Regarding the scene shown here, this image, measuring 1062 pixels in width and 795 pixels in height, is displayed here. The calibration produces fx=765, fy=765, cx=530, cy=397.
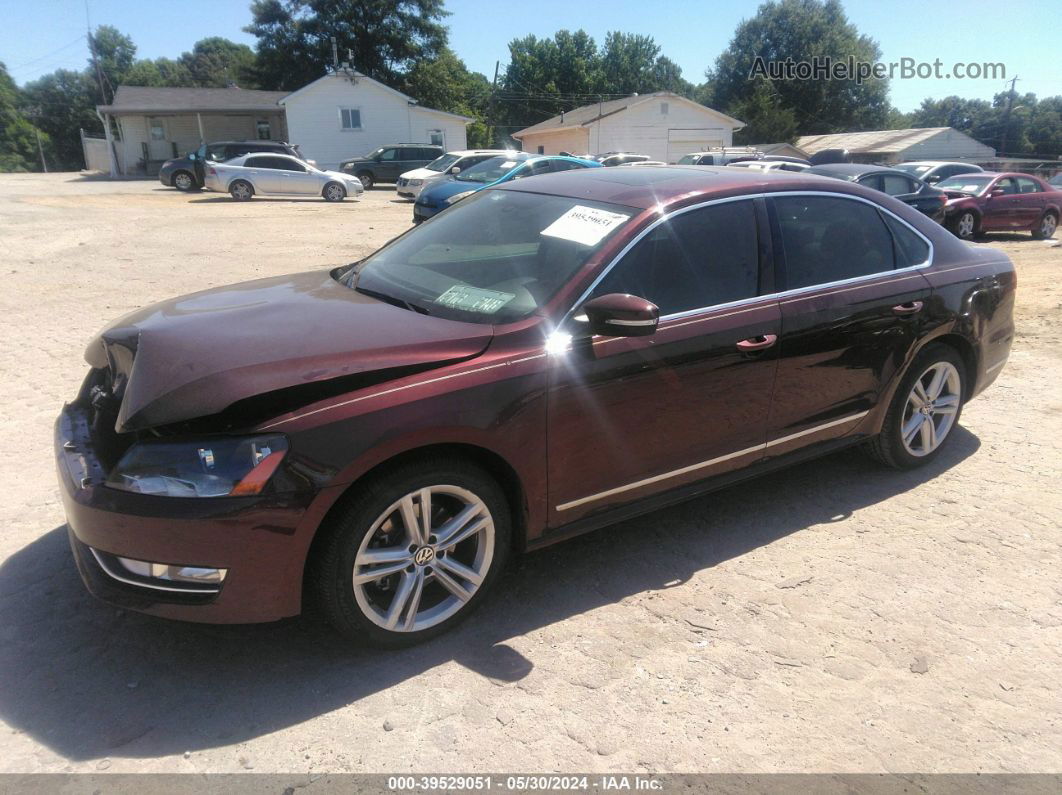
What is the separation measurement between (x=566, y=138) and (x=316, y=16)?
1941 cm

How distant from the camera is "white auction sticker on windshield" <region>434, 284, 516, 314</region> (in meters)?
3.18

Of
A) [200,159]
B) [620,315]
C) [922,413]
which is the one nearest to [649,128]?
[200,159]

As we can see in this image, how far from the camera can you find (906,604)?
3.30 m

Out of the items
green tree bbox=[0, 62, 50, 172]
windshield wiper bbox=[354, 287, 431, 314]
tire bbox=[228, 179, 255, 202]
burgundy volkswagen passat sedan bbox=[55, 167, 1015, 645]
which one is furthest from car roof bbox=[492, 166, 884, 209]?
green tree bbox=[0, 62, 50, 172]

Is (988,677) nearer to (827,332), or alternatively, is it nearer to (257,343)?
(827,332)

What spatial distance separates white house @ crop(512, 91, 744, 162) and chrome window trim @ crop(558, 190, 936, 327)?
4286cm

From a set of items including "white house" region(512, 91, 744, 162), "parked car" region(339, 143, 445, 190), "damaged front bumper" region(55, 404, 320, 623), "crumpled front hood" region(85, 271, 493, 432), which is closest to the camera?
"damaged front bumper" region(55, 404, 320, 623)

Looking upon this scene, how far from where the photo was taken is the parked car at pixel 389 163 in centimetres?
3122

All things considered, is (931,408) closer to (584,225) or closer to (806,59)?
(584,225)

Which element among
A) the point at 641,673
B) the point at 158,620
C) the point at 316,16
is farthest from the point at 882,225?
the point at 316,16

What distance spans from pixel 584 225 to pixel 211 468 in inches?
74.2

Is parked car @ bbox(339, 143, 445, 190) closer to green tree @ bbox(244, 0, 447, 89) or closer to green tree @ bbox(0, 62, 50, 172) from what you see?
green tree @ bbox(244, 0, 447, 89)

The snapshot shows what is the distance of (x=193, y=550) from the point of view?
8.08 feet

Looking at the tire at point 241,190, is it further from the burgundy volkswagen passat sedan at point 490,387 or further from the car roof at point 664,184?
the car roof at point 664,184
